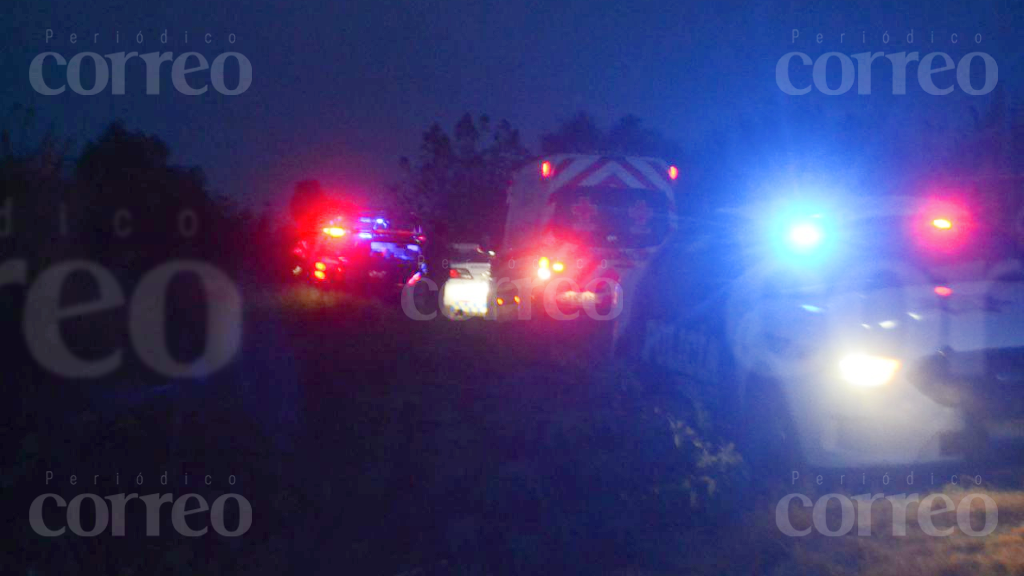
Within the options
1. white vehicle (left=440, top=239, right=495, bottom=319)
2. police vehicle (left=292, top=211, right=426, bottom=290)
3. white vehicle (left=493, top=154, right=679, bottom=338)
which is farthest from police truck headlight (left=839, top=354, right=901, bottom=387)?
police vehicle (left=292, top=211, right=426, bottom=290)

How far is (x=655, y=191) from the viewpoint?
471 inches

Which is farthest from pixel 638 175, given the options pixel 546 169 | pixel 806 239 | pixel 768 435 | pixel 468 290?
pixel 768 435

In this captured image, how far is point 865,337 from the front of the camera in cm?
528

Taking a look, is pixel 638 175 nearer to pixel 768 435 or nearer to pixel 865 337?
pixel 768 435

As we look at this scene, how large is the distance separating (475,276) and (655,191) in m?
4.00

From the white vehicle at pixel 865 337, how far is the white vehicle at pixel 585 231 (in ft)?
9.04

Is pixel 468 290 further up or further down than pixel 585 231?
further down

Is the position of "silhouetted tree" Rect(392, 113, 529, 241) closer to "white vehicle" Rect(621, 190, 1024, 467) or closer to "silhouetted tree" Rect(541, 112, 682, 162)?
"silhouetted tree" Rect(541, 112, 682, 162)

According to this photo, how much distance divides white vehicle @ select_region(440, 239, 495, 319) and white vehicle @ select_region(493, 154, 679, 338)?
167 centimetres

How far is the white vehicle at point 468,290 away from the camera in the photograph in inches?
568

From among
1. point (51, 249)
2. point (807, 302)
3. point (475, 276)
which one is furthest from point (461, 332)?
point (807, 302)

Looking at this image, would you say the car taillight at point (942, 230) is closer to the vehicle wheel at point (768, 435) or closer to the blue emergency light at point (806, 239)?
the blue emergency light at point (806, 239)

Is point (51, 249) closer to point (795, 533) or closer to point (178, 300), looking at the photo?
point (178, 300)

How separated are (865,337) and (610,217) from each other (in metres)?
6.20
